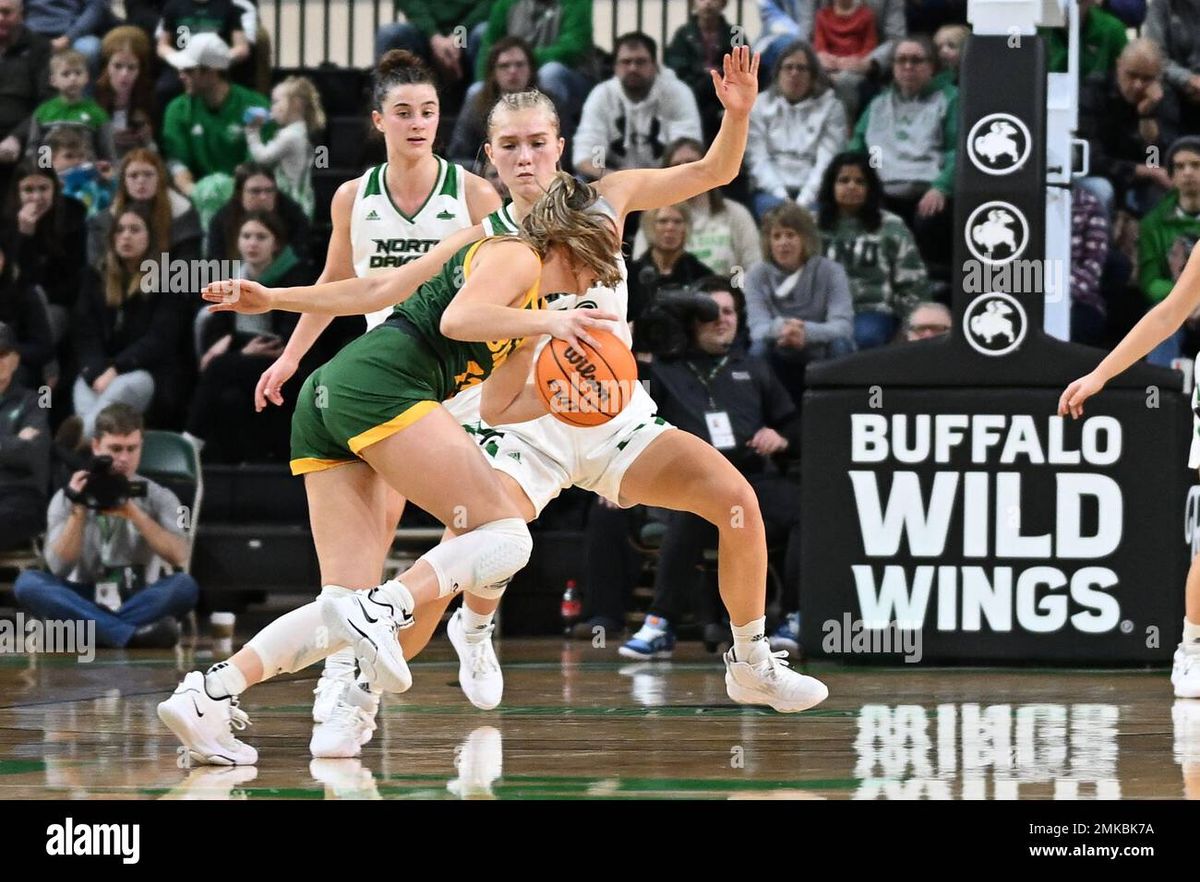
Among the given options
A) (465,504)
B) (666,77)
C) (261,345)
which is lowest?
(465,504)

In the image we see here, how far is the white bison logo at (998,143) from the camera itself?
7.67m

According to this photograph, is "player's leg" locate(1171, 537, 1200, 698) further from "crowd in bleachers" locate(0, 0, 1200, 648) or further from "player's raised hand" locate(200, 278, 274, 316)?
"player's raised hand" locate(200, 278, 274, 316)

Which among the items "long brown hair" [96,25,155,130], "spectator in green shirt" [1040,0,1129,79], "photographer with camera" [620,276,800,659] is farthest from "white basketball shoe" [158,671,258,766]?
"spectator in green shirt" [1040,0,1129,79]

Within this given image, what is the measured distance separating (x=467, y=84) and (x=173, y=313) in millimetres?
2368

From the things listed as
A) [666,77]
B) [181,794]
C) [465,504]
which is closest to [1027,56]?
[666,77]

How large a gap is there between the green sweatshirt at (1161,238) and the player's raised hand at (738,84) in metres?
4.78

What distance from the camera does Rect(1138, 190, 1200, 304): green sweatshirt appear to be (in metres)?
9.64

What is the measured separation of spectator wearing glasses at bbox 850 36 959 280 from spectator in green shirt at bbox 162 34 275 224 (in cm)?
339

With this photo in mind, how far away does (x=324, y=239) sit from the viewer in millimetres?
10688

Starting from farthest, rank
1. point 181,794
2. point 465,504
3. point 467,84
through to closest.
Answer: point 467,84, point 465,504, point 181,794

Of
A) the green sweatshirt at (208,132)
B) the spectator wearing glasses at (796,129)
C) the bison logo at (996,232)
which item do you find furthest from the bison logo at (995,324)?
the green sweatshirt at (208,132)

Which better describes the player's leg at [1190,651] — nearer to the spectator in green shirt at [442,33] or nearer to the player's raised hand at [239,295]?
the player's raised hand at [239,295]

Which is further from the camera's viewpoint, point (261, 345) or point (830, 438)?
point (261, 345)
